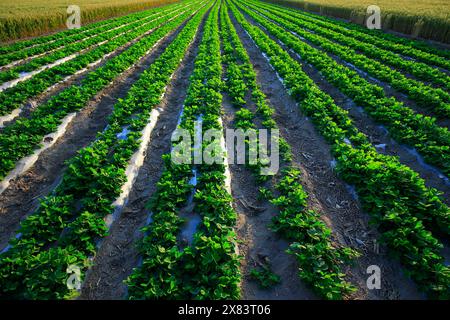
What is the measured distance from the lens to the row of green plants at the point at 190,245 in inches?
143

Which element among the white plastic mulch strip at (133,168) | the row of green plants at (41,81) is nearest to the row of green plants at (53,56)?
the row of green plants at (41,81)

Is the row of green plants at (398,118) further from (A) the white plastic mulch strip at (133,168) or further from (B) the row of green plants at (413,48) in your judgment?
(A) the white plastic mulch strip at (133,168)

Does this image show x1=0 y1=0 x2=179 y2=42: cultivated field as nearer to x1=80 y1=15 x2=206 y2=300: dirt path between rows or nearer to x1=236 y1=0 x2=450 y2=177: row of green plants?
x1=80 y1=15 x2=206 y2=300: dirt path between rows

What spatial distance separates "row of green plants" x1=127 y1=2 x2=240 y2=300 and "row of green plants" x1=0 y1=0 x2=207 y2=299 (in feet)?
3.03

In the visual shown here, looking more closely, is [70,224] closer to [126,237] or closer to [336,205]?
[126,237]

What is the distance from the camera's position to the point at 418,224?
422 centimetres

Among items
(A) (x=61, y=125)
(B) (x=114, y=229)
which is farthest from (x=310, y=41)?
(B) (x=114, y=229)

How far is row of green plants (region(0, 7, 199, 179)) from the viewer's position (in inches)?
246

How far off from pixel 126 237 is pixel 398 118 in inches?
315

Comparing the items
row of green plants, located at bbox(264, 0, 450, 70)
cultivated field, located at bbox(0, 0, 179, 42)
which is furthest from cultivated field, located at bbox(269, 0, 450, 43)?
cultivated field, located at bbox(0, 0, 179, 42)

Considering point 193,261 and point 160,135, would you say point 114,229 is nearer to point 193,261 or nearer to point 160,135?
point 193,261

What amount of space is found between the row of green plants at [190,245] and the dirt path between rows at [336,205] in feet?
6.24

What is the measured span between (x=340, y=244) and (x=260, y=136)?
3.68 meters

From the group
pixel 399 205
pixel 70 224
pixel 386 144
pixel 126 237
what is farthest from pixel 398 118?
pixel 70 224
